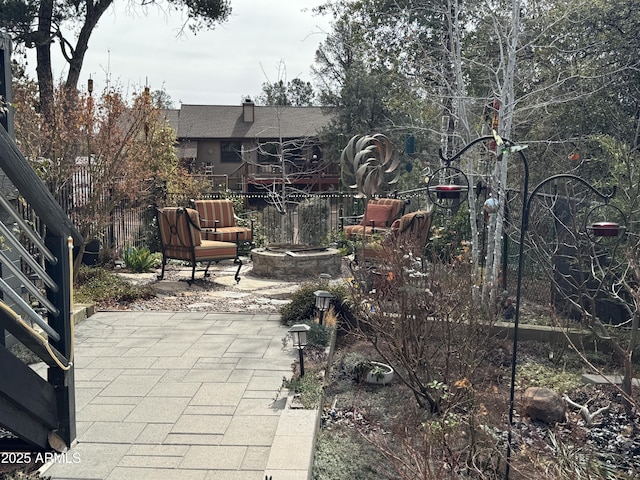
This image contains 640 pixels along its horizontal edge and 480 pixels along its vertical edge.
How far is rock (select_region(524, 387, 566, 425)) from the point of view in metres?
4.23

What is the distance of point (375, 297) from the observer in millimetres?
4688

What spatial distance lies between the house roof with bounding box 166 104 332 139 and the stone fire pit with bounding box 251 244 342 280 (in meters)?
20.3

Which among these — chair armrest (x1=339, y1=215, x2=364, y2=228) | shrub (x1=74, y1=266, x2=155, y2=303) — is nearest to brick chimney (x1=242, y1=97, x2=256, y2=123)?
chair armrest (x1=339, y1=215, x2=364, y2=228)

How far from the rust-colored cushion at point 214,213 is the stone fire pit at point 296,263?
1219 millimetres

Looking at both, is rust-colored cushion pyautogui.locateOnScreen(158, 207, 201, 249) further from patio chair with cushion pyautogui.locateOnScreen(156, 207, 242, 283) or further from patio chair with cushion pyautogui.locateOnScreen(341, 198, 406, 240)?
patio chair with cushion pyautogui.locateOnScreen(341, 198, 406, 240)

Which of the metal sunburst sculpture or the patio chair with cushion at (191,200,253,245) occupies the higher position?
the metal sunburst sculpture

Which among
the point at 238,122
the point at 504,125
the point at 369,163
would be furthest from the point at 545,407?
the point at 238,122

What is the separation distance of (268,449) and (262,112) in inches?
1143

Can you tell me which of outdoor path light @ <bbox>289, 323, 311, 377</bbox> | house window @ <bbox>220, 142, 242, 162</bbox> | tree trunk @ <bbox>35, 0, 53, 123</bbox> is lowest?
outdoor path light @ <bbox>289, 323, 311, 377</bbox>

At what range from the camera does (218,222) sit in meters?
10.1

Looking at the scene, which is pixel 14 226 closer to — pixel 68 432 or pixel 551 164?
pixel 68 432

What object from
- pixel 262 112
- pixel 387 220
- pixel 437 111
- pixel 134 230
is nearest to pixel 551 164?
pixel 437 111

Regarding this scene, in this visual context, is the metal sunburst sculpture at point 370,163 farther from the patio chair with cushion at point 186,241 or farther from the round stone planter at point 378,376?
the round stone planter at point 378,376

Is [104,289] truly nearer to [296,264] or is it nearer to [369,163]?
[296,264]
